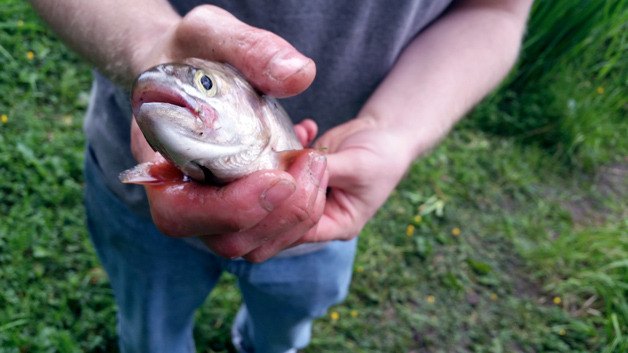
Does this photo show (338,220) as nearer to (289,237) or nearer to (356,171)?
(356,171)

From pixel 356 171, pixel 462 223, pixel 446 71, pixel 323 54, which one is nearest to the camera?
pixel 356 171

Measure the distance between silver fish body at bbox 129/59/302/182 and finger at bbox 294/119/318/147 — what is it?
0.44 meters

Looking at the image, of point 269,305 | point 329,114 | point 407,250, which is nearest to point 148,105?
point 329,114

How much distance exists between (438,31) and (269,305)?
100cm

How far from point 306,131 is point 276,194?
0.63 meters

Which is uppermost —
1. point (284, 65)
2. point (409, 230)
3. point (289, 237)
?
point (284, 65)

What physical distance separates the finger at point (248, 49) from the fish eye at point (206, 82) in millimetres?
104

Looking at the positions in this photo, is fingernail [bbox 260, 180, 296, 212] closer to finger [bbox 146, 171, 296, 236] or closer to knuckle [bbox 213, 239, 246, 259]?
finger [bbox 146, 171, 296, 236]

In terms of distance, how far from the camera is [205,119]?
101 centimetres

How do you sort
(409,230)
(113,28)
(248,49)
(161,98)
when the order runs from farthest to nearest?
(409,230)
(113,28)
(248,49)
(161,98)

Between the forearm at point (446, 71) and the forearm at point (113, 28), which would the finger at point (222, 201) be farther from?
the forearm at point (446, 71)

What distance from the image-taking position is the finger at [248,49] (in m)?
1.09

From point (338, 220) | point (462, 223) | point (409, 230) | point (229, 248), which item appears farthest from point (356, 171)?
point (462, 223)

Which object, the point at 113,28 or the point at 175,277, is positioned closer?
the point at 113,28
